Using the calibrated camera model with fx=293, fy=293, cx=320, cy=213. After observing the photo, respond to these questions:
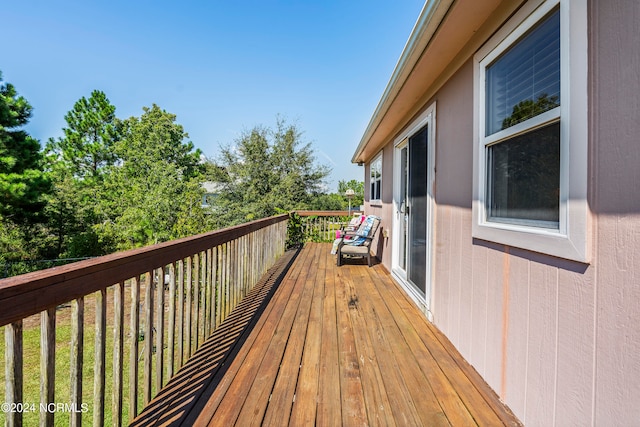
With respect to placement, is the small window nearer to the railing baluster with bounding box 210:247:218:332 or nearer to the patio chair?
the railing baluster with bounding box 210:247:218:332

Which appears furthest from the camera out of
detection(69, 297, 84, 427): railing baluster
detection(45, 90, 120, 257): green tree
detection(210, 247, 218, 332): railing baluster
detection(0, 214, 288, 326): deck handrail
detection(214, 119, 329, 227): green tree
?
detection(45, 90, 120, 257): green tree

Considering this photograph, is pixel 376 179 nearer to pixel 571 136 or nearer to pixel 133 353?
pixel 571 136

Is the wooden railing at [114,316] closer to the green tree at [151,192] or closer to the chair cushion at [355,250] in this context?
the chair cushion at [355,250]

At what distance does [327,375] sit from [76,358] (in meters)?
1.38

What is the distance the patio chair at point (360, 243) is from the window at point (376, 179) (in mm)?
841

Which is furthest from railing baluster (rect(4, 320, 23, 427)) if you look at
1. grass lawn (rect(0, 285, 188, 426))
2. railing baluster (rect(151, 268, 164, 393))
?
grass lawn (rect(0, 285, 188, 426))

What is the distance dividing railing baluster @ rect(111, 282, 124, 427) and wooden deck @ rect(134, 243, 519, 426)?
22cm

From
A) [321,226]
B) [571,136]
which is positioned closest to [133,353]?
[571,136]

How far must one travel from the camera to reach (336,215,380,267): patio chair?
5.13m

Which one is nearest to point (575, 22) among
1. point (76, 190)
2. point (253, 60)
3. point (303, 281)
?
point (303, 281)

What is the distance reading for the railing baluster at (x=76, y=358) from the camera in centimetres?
113

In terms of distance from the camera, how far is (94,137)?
70.2 feet

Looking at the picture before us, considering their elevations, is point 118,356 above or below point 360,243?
below

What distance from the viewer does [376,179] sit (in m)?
6.61
